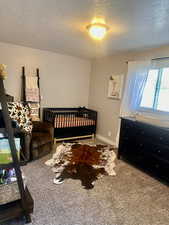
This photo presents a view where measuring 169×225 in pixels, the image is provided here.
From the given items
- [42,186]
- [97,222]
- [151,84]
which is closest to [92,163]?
[42,186]

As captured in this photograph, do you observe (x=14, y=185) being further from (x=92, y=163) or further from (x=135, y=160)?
(x=135, y=160)

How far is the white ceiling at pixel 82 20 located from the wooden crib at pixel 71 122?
1.79 metres

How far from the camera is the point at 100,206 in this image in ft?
6.43

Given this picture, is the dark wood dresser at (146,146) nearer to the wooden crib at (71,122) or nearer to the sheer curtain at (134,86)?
the sheer curtain at (134,86)

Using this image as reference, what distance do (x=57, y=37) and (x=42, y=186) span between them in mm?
2489

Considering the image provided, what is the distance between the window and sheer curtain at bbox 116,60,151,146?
15 cm

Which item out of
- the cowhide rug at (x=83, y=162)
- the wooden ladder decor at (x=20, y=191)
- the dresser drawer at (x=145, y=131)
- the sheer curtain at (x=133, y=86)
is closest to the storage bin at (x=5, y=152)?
the wooden ladder decor at (x=20, y=191)

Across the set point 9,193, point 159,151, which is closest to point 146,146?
point 159,151

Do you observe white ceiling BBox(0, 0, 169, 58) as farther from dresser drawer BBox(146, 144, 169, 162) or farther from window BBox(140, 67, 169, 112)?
dresser drawer BBox(146, 144, 169, 162)

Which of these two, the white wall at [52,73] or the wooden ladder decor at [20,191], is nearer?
the wooden ladder decor at [20,191]

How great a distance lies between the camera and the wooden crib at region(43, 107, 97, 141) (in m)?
3.98

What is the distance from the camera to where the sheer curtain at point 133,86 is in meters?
3.26

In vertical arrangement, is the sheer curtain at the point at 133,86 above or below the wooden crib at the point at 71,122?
above

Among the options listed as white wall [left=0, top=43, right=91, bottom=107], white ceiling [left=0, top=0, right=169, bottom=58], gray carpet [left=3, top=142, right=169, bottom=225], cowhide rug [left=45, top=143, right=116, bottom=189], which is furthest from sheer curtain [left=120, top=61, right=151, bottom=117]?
white wall [left=0, top=43, right=91, bottom=107]
